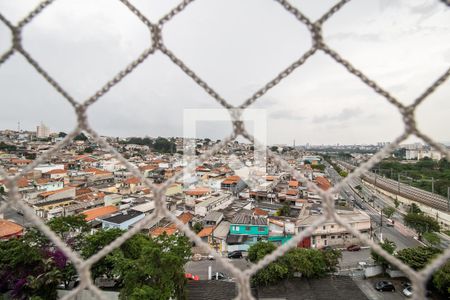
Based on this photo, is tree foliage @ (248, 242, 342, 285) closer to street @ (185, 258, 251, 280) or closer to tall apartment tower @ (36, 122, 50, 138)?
street @ (185, 258, 251, 280)

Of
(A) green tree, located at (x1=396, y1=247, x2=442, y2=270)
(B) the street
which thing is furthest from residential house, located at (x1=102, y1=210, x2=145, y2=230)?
(A) green tree, located at (x1=396, y1=247, x2=442, y2=270)

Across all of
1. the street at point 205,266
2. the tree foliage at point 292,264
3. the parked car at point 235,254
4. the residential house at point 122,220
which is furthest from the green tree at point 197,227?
the tree foliage at point 292,264

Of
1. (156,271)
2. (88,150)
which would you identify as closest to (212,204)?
(156,271)

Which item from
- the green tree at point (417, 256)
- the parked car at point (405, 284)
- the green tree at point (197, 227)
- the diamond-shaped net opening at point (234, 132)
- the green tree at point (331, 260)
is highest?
the diamond-shaped net opening at point (234, 132)

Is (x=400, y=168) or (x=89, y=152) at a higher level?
(x=89, y=152)

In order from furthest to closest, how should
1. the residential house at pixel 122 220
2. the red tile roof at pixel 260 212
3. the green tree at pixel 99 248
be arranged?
the red tile roof at pixel 260 212 < the residential house at pixel 122 220 < the green tree at pixel 99 248

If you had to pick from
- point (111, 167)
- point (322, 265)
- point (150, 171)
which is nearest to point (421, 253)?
point (322, 265)

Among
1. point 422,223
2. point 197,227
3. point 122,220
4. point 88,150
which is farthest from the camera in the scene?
point 88,150

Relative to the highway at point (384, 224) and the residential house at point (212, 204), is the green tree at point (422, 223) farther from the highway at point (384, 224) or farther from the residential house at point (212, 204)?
the residential house at point (212, 204)

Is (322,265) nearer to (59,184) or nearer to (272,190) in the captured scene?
(272,190)

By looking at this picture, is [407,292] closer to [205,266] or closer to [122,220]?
[205,266]

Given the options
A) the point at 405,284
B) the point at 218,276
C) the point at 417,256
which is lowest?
the point at 405,284
